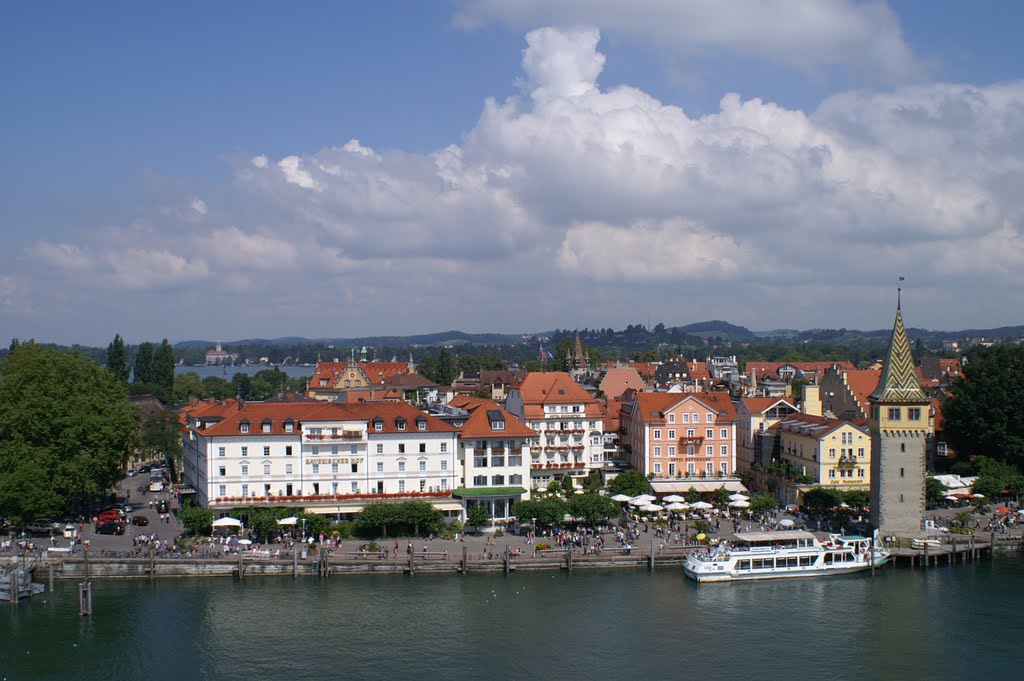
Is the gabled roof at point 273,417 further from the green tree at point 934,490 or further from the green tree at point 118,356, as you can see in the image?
the green tree at point 118,356

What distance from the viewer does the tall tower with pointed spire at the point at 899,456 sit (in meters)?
62.8

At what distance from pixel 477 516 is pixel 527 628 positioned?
16881 millimetres

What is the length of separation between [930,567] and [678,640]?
22.9 meters

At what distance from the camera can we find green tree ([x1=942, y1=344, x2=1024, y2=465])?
76375mm

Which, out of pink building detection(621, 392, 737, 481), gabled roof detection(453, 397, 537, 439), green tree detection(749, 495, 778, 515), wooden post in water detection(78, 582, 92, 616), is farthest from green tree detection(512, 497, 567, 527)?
wooden post in water detection(78, 582, 92, 616)

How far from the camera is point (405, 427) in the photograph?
6681 centimetres

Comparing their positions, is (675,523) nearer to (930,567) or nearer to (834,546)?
(834,546)

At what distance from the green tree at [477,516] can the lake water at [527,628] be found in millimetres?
7343

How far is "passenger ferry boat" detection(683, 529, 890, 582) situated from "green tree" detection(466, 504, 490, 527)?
44.5 feet

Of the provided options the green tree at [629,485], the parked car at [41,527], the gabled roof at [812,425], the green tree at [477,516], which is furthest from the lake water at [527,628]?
the gabled roof at [812,425]

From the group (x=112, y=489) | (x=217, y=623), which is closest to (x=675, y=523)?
(x=217, y=623)

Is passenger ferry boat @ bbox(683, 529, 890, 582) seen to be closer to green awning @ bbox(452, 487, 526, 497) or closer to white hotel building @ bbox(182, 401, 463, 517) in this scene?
green awning @ bbox(452, 487, 526, 497)

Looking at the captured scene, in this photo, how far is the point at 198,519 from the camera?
6038 cm

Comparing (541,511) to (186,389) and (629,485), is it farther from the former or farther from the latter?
(186,389)
